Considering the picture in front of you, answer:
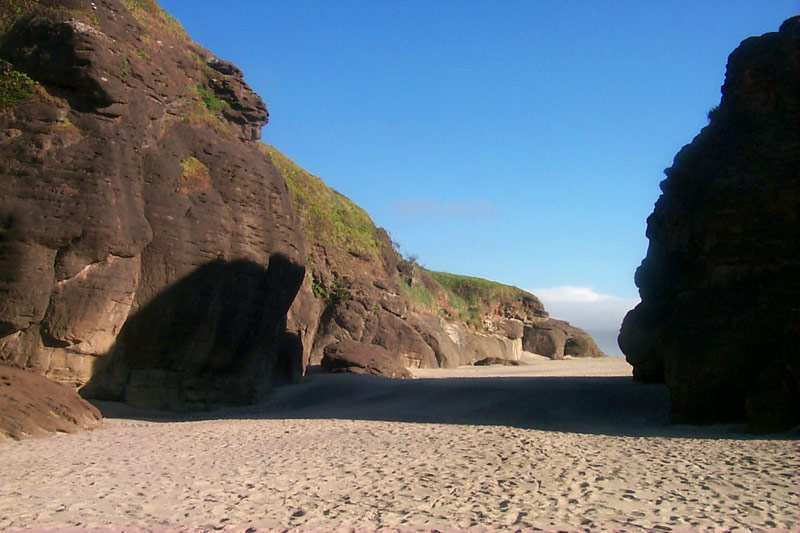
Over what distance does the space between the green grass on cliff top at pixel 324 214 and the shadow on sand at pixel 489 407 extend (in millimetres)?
13630

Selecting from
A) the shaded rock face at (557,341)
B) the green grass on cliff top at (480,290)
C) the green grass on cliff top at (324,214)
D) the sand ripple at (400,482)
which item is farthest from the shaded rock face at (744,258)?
the green grass on cliff top at (480,290)

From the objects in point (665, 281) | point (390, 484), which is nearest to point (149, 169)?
point (390, 484)

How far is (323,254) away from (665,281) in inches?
753

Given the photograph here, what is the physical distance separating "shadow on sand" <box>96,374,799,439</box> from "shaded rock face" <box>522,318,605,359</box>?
31737mm

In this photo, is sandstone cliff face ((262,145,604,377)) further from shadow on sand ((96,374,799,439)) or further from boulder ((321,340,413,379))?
shadow on sand ((96,374,799,439))

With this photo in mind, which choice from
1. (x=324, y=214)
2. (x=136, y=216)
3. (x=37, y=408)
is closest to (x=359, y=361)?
(x=136, y=216)

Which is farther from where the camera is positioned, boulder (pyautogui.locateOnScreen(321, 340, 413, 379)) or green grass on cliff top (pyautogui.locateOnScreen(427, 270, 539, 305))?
green grass on cliff top (pyautogui.locateOnScreen(427, 270, 539, 305))

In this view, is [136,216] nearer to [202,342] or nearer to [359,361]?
[202,342]

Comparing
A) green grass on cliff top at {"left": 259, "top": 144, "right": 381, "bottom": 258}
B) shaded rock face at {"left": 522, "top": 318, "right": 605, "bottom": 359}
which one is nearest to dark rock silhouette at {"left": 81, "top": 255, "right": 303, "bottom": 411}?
green grass on cliff top at {"left": 259, "top": 144, "right": 381, "bottom": 258}

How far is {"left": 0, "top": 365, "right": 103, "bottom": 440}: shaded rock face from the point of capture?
9578 millimetres

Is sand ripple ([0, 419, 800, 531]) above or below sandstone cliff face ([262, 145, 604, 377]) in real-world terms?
below

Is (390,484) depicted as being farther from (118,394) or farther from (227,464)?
(118,394)

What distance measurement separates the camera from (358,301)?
96.1ft

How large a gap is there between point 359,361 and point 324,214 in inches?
441
